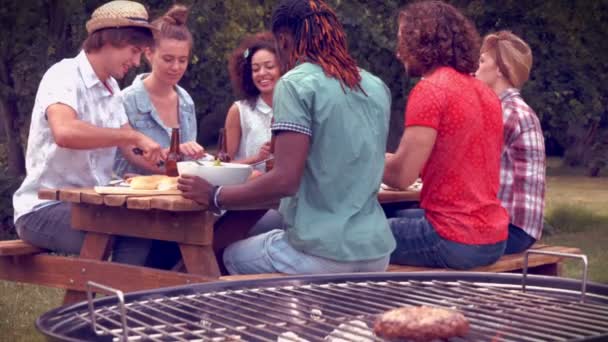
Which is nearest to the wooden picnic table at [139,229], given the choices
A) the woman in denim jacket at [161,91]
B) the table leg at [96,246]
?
the table leg at [96,246]

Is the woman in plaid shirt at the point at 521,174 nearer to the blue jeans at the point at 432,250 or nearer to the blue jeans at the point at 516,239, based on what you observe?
the blue jeans at the point at 516,239

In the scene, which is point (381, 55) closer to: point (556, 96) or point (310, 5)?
point (556, 96)

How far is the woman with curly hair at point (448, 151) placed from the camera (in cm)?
410

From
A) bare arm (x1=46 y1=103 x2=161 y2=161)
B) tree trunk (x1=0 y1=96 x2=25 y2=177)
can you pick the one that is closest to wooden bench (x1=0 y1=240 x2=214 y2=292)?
bare arm (x1=46 y1=103 x2=161 y2=161)

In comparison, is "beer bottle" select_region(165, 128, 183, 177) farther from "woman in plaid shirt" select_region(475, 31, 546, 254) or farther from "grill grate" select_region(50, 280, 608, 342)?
"grill grate" select_region(50, 280, 608, 342)

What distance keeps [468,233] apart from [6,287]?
203 inches

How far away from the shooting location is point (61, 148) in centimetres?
450

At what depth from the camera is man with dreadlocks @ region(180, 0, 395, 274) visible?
363 cm

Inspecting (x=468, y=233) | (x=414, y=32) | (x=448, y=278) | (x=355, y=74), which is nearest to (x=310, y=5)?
(x=355, y=74)

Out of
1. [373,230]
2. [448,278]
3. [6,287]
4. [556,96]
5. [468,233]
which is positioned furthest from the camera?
[556,96]

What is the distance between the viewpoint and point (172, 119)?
5625 millimetres

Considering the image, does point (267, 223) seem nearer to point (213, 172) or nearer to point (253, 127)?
point (213, 172)

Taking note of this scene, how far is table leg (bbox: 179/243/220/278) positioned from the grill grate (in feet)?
5.18

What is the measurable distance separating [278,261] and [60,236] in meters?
1.24
